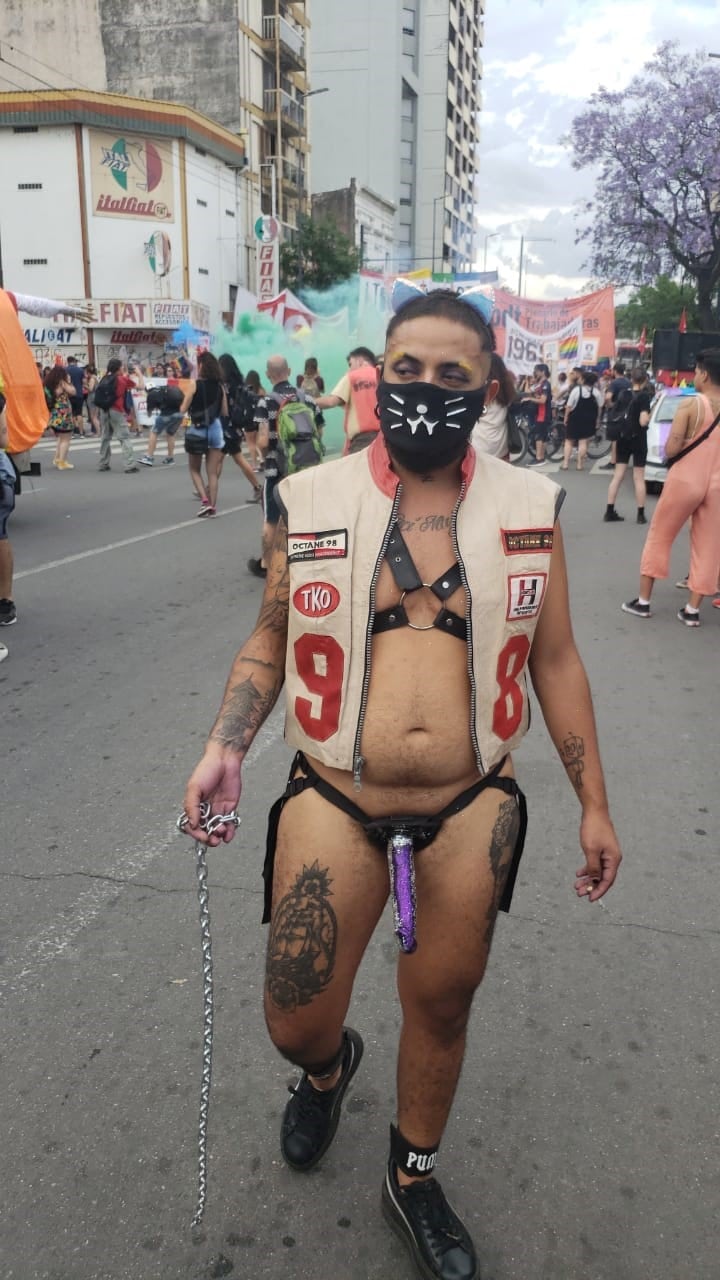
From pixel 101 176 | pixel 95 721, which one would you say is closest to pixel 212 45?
pixel 101 176

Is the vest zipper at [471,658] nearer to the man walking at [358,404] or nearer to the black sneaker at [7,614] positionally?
the black sneaker at [7,614]

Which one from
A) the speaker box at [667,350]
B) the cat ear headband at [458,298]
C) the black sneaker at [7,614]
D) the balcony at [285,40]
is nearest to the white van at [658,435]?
the speaker box at [667,350]

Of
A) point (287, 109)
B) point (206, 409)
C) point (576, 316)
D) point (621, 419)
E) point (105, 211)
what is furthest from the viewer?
point (287, 109)

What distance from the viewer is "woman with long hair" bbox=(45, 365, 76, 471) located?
15875 mm

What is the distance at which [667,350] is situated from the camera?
21641 millimetres

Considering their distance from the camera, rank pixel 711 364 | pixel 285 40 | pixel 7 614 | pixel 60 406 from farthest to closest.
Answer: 1. pixel 285 40
2. pixel 60 406
3. pixel 7 614
4. pixel 711 364

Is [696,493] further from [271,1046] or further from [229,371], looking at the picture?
[229,371]

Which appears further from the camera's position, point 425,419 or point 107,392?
point 107,392

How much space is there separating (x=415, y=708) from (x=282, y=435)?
623cm

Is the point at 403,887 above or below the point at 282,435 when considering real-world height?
below

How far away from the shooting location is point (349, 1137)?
2.42 metres

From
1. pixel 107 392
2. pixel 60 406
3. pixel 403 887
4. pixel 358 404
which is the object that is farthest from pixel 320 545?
pixel 60 406

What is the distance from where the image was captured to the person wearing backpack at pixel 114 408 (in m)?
15.6

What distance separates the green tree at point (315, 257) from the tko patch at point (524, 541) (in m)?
47.4
